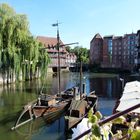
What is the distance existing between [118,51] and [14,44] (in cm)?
6573

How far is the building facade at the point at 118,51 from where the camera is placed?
89.6 meters

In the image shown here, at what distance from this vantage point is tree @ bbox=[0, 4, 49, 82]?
33.4 meters

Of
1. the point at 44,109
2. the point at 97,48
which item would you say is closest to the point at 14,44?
the point at 44,109

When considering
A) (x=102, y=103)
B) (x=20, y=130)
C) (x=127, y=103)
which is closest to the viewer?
(x=127, y=103)

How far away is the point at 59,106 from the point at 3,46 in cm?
1807

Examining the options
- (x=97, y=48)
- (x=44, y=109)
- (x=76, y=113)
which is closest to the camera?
(x=76, y=113)

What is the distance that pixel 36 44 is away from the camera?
38.1 meters

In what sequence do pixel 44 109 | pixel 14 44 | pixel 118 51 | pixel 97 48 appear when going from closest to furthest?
pixel 44 109
pixel 14 44
pixel 118 51
pixel 97 48

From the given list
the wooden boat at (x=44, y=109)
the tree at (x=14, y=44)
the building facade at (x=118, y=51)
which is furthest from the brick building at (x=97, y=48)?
the wooden boat at (x=44, y=109)

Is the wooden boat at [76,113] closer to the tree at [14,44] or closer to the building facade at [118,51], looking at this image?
the tree at [14,44]

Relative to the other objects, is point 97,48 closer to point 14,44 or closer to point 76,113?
point 14,44

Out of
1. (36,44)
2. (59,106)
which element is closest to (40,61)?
(36,44)

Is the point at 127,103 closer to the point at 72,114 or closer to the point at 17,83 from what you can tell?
the point at 72,114

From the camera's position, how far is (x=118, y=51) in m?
96.4
